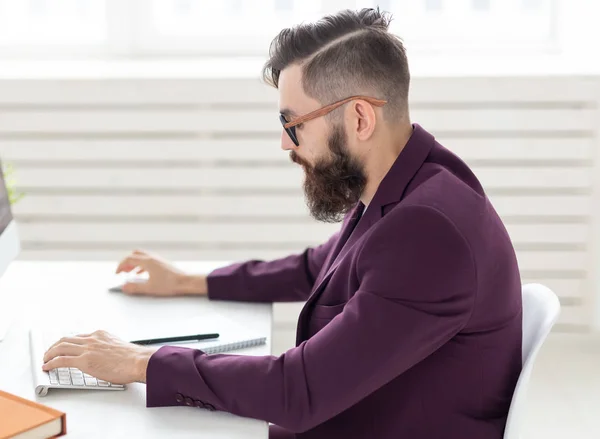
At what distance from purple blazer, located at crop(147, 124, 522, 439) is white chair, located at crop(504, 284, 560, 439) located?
1.1 inches

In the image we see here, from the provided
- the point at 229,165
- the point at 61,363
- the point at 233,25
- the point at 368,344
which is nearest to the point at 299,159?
the point at 368,344

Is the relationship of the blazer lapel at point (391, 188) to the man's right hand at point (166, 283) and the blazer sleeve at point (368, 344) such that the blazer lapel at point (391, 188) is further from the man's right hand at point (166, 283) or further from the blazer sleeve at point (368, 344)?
the man's right hand at point (166, 283)

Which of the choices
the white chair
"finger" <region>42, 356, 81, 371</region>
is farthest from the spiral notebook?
the white chair

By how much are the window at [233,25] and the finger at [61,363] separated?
220 cm

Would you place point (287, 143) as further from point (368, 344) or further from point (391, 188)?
point (368, 344)

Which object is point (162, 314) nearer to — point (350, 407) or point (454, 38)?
point (350, 407)

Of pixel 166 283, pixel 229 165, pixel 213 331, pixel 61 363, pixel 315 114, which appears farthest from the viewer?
pixel 229 165

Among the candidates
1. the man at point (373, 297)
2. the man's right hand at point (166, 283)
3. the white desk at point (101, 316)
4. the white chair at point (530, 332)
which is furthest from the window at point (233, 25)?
the white chair at point (530, 332)

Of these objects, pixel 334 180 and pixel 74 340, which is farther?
pixel 334 180

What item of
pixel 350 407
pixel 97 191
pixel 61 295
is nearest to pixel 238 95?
pixel 97 191

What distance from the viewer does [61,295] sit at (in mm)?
1835

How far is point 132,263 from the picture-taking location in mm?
1890

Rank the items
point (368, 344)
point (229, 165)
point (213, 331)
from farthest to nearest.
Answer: point (229, 165), point (213, 331), point (368, 344)

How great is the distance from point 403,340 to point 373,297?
8 centimetres
